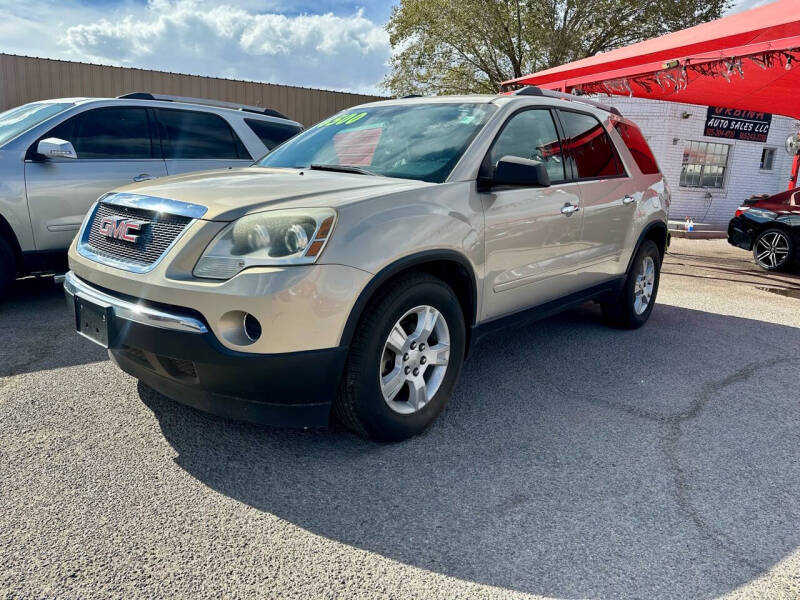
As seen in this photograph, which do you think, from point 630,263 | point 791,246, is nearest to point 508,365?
point 630,263

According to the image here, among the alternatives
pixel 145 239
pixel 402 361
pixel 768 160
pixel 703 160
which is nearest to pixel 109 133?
pixel 145 239

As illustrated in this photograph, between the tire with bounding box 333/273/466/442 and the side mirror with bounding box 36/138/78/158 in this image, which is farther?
the side mirror with bounding box 36/138/78/158

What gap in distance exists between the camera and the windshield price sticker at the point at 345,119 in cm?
414

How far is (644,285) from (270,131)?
13.6 ft

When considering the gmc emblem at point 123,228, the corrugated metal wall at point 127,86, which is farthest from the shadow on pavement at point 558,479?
the corrugated metal wall at point 127,86

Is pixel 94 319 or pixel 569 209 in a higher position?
pixel 569 209

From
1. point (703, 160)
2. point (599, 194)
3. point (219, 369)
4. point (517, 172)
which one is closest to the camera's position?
point (219, 369)

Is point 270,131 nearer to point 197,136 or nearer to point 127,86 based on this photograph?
point 197,136

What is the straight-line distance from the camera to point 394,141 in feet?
12.0

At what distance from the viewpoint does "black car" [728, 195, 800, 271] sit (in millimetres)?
9094

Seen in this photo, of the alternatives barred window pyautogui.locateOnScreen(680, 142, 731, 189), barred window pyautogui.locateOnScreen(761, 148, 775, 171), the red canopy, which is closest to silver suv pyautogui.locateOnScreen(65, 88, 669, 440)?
the red canopy

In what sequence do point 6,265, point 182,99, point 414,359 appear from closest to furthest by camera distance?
1. point 414,359
2. point 6,265
3. point 182,99

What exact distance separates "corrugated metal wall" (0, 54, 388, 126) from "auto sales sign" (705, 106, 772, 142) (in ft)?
33.9

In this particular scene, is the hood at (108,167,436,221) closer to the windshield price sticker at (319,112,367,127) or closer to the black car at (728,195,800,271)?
the windshield price sticker at (319,112,367,127)
